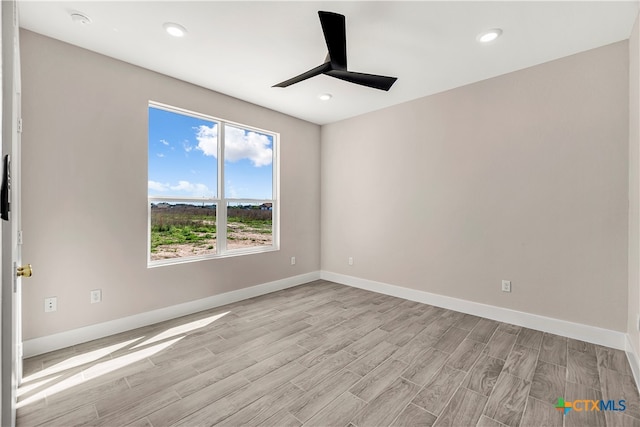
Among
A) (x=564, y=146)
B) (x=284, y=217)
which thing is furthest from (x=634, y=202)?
(x=284, y=217)

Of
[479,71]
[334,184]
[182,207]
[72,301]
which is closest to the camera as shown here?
[72,301]

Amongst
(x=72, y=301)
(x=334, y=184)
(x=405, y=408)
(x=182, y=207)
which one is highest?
(x=334, y=184)

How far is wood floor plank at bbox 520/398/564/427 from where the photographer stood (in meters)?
1.67

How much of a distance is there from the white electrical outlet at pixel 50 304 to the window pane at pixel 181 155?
4.06 feet

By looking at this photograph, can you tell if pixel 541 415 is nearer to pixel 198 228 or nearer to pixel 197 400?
pixel 197 400

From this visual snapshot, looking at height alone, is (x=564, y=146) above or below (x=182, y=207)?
above

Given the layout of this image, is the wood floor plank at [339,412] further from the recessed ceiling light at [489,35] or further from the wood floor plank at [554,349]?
the recessed ceiling light at [489,35]

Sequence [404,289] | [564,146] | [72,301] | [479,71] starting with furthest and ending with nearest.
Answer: [404,289] < [479,71] < [564,146] < [72,301]

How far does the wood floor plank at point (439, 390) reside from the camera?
1.81 meters

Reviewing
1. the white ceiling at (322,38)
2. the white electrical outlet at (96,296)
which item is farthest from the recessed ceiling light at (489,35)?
the white electrical outlet at (96,296)

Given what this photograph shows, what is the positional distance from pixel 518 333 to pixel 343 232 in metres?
2.56

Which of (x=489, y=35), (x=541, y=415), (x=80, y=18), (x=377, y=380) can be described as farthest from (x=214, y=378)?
(x=489, y=35)

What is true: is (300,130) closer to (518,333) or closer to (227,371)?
(227,371)

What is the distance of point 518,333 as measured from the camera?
2809 millimetres
